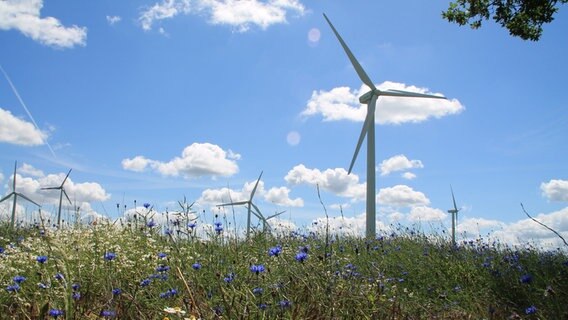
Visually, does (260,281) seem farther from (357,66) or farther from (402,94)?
(402,94)

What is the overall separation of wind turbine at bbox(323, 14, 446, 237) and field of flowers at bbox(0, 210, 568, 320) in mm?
7653

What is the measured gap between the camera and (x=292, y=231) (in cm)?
1091

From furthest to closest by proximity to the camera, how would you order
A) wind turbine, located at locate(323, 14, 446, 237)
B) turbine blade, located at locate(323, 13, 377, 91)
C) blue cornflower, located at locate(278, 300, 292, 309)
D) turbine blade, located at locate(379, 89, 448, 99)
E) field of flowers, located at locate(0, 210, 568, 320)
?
turbine blade, located at locate(379, 89, 448, 99) < turbine blade, located at locate(323, 13, 377, 91) < wind turbine, located at locate(323, 14, 446, 237) < field of flowers, located at locate(0, 210, 568, 320) < blue cornflower, located at locate(278, 300, 292, 309)

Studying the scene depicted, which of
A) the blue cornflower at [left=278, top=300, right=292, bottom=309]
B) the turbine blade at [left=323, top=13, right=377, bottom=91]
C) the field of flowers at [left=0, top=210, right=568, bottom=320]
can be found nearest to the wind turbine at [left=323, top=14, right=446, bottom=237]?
the turbine blade at [left=323, top=13, right=377, bottom=91]

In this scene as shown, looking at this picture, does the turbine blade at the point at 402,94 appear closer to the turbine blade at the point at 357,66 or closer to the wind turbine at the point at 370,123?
the wind turbine at the point at 370,123

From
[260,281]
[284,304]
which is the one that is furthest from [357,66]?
[284,304]

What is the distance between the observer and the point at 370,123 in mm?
19906

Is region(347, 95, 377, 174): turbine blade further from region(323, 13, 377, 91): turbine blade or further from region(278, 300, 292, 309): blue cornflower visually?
region(278, 300, 292, 309): blue cornflower

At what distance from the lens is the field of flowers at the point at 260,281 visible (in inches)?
150

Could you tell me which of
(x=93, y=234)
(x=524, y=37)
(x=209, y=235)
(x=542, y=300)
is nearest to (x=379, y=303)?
(x=542, y=300)

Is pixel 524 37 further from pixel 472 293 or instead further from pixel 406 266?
pixel 472 293

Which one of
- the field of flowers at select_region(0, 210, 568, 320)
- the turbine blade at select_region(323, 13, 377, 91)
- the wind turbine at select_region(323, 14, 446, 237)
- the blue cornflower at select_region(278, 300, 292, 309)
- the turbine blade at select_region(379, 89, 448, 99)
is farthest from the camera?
the turbine blade at select_region(379, 89, 448, 99)

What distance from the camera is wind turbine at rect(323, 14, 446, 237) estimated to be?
1909cm

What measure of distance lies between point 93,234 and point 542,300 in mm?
6894
